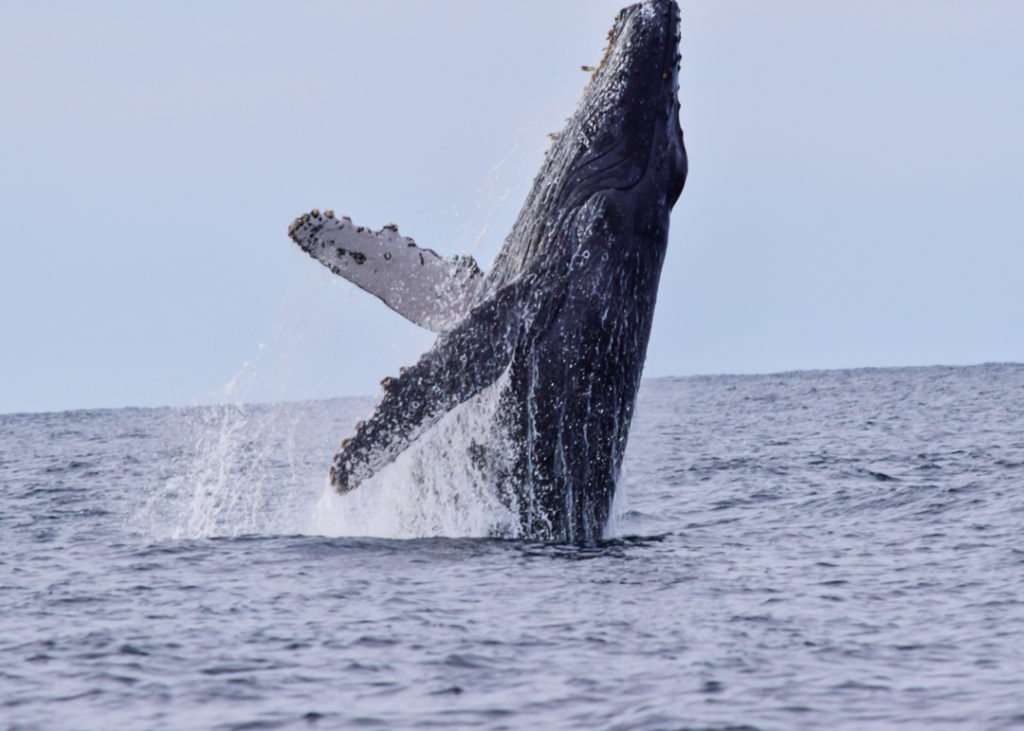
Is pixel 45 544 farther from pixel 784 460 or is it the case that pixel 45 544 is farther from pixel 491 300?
pixel 784 460

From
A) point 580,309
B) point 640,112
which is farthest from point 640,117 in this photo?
point 580,309

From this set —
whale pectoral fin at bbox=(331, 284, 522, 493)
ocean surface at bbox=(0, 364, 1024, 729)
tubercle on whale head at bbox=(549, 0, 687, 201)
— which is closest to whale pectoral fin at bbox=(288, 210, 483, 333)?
whale pectoral fin at bbox=(331, 284, 522, 493)

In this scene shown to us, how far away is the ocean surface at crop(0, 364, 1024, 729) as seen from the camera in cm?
696

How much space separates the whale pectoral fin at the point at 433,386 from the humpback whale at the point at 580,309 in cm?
1

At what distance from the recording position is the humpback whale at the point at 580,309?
11.2 meters

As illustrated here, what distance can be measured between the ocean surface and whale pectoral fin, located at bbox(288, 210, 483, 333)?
71.0 inches

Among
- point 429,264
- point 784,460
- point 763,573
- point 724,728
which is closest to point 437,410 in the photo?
point 429,264

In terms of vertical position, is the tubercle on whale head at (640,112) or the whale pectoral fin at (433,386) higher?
the tubercle on whale head at (640,112)

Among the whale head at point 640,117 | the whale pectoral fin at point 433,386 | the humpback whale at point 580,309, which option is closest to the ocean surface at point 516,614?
the humpback whale at point 580,309

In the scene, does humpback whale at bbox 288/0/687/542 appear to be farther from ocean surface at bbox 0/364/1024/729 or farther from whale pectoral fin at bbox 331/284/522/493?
ocean surface at bbox 0/364/1024/729

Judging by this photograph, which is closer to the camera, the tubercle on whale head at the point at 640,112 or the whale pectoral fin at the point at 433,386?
the whale pectoral fin at the point at 433,386

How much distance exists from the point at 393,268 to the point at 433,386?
77.3 inches

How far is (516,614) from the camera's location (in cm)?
893

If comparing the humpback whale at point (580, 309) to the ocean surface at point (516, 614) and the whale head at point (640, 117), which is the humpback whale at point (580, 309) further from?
the ocean surface at point (516, 614)
